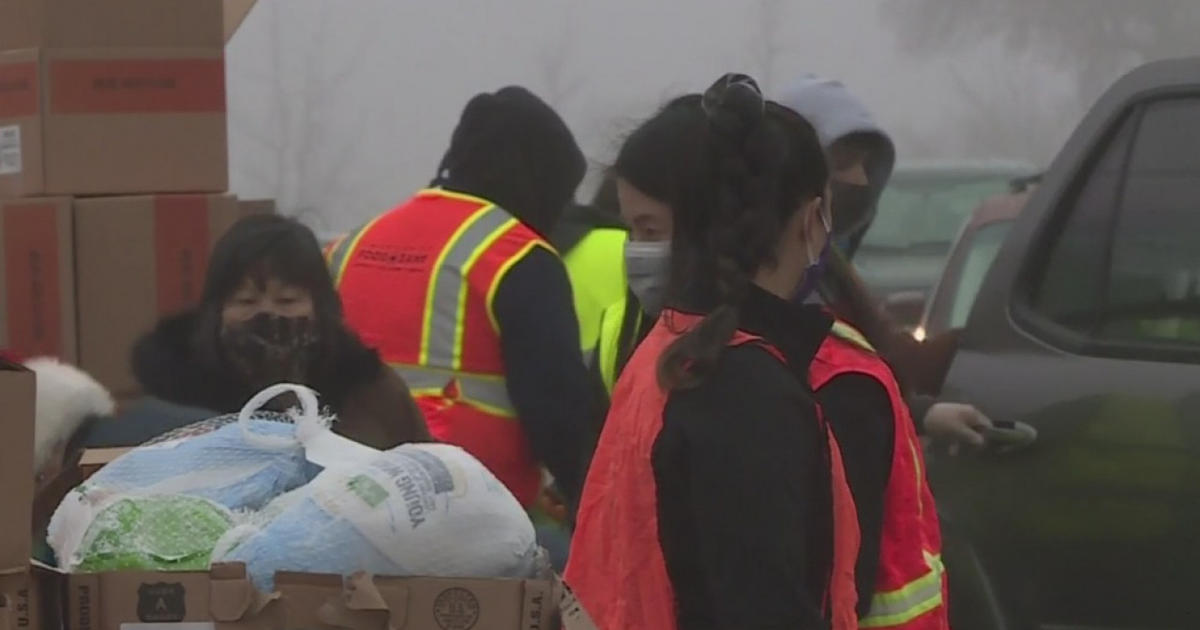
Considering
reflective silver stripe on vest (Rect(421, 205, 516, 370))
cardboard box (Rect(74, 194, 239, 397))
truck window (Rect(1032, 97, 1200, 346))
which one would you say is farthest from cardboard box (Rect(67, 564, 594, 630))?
cardboard box (Rect(74, 194, 239, 397))

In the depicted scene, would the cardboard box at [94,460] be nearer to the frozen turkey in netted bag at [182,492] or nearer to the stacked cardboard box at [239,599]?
the frozen turkey in netted bag at [182,492]

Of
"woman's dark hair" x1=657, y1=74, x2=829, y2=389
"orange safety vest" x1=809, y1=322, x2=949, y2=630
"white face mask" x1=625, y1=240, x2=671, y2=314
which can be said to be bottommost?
"orange safety vest" x1=809, y1=322, x2=949, y2=630

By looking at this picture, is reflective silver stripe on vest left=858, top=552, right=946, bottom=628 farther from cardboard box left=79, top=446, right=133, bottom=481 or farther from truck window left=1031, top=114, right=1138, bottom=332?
truck window left=1031, top=114, right=1138, bottom=332

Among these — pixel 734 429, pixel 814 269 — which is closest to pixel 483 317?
pixel 814 269

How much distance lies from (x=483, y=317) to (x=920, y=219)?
7.23 m

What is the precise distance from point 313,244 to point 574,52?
10.1 ft

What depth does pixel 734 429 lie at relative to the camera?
7.09ft

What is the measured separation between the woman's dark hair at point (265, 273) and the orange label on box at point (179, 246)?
2.80ft

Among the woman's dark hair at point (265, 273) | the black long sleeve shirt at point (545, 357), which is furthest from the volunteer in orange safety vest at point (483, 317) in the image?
the woman's dark hair at point (265, 273)

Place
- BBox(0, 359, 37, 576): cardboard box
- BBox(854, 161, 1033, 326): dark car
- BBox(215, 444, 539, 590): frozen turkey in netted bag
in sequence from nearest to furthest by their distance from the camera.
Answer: BBox(0, 359, 37, 576): cardboard box < BBox(215, 444, 539, 590): frozen turkey in netted bag < BBox(854, 161, 1033, 326): dark car

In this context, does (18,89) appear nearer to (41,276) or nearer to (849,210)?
(41,276)

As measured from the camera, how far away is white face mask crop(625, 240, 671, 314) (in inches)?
98.0

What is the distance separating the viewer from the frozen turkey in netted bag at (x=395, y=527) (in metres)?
1.91

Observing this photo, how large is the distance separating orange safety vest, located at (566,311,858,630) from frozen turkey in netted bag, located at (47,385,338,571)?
34cm
